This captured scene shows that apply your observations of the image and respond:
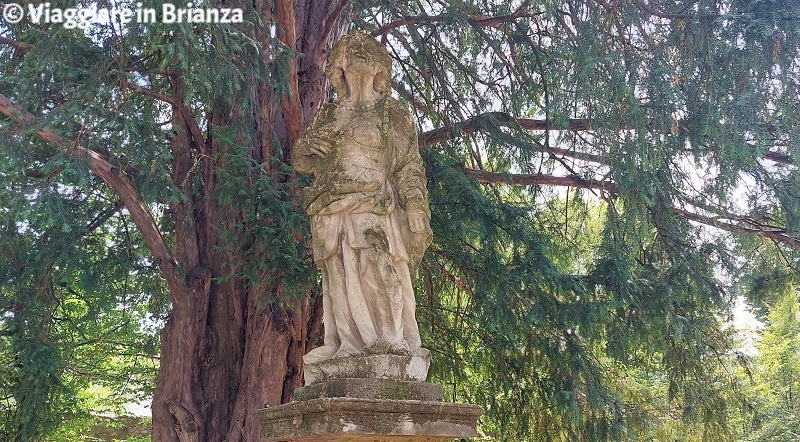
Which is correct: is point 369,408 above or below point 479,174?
below

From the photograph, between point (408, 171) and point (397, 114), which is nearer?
point (408, 171)

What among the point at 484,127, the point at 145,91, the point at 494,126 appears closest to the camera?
the point at 145,91

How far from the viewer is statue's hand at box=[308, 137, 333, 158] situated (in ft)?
19.5

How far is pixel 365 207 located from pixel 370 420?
1.36 meters

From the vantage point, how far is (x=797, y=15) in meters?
7.40

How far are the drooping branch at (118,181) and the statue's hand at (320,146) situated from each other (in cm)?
250

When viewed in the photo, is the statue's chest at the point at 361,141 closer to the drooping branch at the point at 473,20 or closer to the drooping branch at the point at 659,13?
the drooping branch at the point at 659,13

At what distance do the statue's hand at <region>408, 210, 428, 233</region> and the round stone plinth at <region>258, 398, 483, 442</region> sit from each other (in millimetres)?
1151

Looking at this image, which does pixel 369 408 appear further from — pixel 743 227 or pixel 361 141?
pixel 743 227

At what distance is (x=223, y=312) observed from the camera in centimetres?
915

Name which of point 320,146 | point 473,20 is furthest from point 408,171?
point 473,20

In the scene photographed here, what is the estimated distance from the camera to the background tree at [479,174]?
25.6ft

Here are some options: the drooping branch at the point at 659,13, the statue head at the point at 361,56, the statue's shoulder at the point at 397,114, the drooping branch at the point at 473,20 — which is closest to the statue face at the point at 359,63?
the statue head at the point at 361,56


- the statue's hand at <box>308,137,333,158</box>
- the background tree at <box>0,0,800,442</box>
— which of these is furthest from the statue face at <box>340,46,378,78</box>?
the background tree at <box>0,0,800,442</box>
